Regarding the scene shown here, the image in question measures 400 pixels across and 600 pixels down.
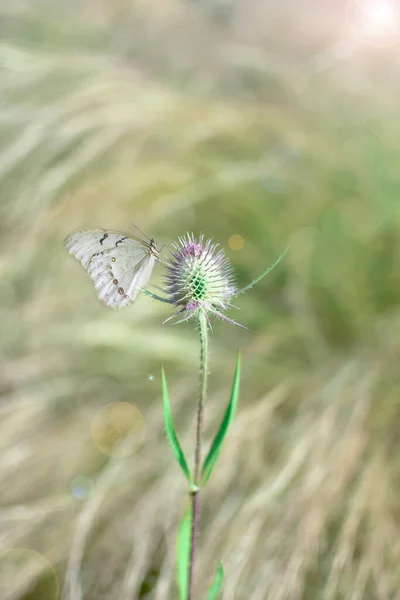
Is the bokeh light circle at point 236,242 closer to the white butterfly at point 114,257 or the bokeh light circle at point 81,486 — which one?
the bokeh light circle at point 81,486

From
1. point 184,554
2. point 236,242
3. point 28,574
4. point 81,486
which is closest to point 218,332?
point 236,242

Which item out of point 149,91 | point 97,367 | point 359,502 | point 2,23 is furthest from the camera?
point 2,23

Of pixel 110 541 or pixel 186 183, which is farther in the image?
pixel 186 183

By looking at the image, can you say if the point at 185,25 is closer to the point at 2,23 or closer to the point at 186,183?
the point at 2,23

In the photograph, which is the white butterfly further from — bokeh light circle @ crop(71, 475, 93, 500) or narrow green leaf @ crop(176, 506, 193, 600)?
bokeh light circle @ crop(71, 475, 93, 500)

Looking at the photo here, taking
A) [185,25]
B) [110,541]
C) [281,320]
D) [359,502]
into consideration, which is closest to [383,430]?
[359,502]

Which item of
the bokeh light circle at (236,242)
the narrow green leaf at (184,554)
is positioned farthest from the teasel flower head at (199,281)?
the bokeh light circle at (236,242)

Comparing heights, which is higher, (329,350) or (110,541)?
(329,350)

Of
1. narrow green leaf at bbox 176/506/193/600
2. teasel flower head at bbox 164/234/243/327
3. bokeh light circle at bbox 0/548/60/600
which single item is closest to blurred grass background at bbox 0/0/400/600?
bokeh light circle at bbox 0/548/60/600
